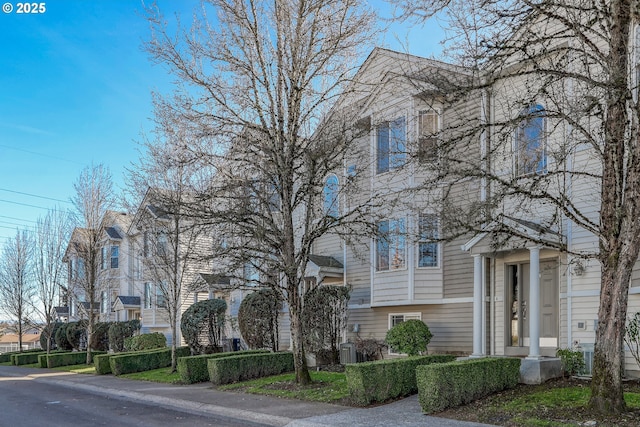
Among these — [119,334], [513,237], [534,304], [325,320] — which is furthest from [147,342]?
[534,304]

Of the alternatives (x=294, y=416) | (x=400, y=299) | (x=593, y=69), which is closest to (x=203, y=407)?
(x=294, y=416)

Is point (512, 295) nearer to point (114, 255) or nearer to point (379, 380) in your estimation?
point (379, 380)

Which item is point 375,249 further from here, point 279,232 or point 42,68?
point 42,68

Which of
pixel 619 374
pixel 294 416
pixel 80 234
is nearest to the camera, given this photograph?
pixel 619 374

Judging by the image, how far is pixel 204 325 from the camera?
78.1 feet

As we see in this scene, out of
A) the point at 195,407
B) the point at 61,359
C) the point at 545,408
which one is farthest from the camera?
the point at 61,359

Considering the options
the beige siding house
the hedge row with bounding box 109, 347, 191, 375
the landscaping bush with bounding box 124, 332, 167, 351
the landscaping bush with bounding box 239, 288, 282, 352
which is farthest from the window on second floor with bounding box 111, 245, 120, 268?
the beige siding house

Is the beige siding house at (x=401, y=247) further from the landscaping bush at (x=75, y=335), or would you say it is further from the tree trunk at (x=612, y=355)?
the landscaping bush at (x=75, y=335)

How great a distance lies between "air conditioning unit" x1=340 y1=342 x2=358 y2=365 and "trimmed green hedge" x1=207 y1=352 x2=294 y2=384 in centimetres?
170

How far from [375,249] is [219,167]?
6.67 m

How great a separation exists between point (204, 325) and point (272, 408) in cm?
1228

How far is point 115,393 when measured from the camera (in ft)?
55.3

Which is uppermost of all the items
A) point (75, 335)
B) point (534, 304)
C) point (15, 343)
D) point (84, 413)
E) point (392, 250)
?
point (392, 250)

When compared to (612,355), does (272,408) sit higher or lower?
lower
